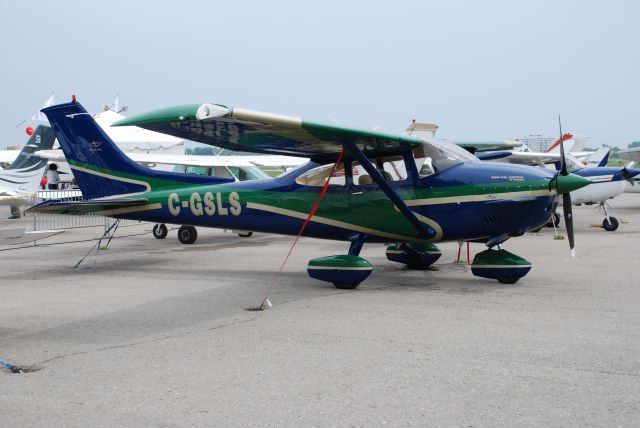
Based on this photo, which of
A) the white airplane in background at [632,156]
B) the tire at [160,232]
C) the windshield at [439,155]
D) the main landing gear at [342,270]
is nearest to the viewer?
the main landing gear at [342,270]

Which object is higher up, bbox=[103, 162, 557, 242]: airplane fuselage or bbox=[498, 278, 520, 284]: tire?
bbox=[103, 162, 557, 242]: airplane fuselage

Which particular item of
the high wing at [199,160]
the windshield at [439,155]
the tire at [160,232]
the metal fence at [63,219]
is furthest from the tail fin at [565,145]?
the windshield at [439,155]

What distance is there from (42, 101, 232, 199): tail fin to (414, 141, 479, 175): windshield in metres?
4.30

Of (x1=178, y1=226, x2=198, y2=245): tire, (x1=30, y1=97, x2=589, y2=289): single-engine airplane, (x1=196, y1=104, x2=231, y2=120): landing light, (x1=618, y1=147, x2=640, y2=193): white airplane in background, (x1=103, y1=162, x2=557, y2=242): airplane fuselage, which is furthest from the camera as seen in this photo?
(x1=618, y1=147, x2=640, y2=193): white airplane in background

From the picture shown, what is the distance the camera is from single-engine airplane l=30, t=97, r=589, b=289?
8.24 metres

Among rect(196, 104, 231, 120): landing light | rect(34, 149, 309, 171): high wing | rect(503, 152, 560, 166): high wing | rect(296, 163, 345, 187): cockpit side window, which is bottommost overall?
rect(34, 149, 309, 171): high wing

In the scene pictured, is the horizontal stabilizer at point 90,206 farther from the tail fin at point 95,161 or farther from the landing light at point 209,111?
the landing light at point 209,111

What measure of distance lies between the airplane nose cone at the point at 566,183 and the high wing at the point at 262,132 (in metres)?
1.87

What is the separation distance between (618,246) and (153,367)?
1140cm

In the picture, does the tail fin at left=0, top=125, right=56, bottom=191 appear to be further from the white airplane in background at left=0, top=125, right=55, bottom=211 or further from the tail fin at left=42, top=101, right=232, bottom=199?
the tail fin at left=42, top=101, right=232, bottom=199

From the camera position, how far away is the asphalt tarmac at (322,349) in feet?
13.2

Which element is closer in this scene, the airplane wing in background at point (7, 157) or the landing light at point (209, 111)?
the landing light at point (209, 111)

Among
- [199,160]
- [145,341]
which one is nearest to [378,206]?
[145,341]

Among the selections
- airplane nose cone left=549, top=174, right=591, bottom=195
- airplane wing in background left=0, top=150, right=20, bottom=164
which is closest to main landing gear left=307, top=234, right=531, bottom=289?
airplane nose cone left=549, top=174, right=591, bottom=195
